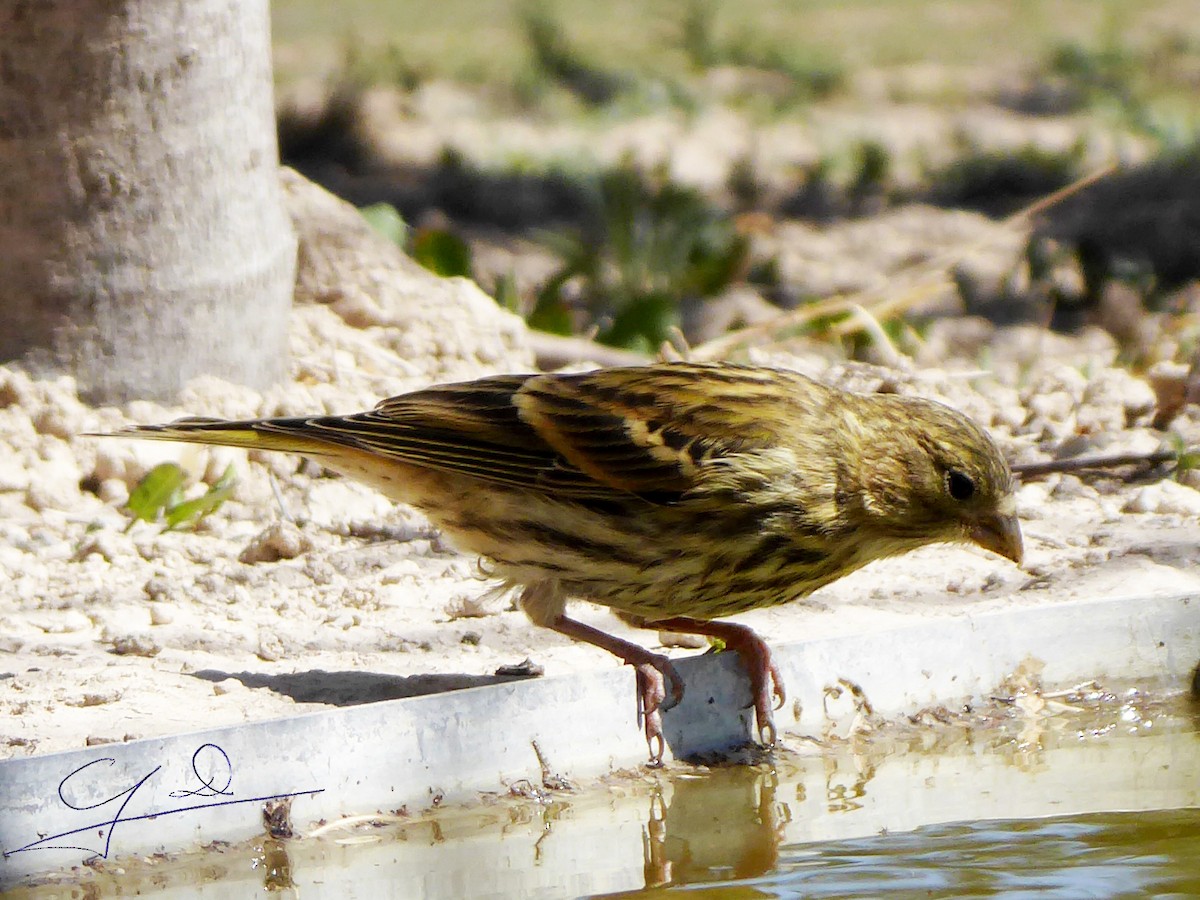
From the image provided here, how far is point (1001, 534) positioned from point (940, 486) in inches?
7.6

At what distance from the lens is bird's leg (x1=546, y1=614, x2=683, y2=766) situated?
4105 millimetres

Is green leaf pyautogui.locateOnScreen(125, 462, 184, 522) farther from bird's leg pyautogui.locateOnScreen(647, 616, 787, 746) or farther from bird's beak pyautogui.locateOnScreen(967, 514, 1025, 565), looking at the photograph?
bird's beak pyautogui.locateOnScreen(967, 514, 1025, 565)

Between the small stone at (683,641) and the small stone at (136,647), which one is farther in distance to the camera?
the small stone at (683,641)

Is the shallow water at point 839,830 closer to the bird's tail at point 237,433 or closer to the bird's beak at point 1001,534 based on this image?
the bird's beak at point 1001,534

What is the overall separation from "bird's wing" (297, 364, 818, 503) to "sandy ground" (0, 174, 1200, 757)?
422 mm

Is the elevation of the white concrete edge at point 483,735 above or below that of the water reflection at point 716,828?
above

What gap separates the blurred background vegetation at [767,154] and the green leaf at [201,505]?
197cm

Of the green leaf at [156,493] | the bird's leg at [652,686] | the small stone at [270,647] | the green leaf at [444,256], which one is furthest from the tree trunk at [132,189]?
the bird's leg at [652,686]

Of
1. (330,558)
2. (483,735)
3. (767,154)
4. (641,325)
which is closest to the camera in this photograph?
(483,735)

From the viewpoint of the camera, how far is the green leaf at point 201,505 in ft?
17.9

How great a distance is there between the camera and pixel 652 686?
4125 millimetres

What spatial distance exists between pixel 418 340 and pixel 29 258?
1510mm

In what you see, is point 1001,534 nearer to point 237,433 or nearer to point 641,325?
point 237,433
